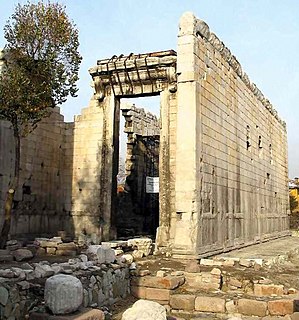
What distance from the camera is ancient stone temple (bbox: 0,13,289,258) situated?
1059 cm

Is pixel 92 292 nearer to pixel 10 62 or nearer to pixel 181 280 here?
pixel 181 280

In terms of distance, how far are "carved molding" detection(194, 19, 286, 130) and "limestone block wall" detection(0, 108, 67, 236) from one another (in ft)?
18.2

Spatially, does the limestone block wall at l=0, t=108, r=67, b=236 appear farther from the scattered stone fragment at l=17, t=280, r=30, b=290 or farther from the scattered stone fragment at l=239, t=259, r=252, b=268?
the scattered stone fragment at l=239, t=259, r=252, b=268

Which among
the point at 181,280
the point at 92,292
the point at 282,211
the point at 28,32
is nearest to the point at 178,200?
the point at 181,280

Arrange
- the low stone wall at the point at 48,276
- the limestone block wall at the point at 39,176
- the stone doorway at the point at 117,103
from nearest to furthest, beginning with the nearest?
the low stone wall at the point at 48,276
the limestone block wall at the point at 39,176
the stone doorway at the point at 117,103

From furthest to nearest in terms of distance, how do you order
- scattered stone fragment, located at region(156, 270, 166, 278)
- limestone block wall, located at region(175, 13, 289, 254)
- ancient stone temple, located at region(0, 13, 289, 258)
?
ancient stone temple, located at region(0, 13, 289, 258)
limestone block wall, located at region(175, 13, 289, 254)
scattered stone fragment, located at region(156, 270, 166, 278)

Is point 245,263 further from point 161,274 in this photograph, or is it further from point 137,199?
point 137,199

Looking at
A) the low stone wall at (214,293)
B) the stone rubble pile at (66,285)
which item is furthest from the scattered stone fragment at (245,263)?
the stone rubble pile at (66,285)

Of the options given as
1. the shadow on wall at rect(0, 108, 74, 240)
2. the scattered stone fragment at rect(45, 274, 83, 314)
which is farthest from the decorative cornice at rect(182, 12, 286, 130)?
the scattered stone fragment at rect(45, 274, 83, 314)

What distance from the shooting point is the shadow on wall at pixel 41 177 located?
11312mm

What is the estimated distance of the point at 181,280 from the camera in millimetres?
8258

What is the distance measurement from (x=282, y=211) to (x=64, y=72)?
15782mm

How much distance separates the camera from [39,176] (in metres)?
12.9

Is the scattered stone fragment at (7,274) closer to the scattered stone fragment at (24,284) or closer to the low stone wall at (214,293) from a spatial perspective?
the scattered stone fragment at (24,284)
